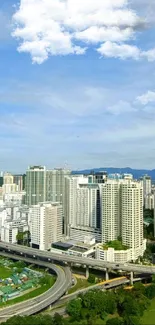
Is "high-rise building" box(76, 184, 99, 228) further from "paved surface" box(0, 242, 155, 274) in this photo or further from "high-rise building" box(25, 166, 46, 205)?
"paved surface" box(0, 242, 155, 274)

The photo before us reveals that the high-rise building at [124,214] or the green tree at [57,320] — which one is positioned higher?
the high-rise building at [124,214]

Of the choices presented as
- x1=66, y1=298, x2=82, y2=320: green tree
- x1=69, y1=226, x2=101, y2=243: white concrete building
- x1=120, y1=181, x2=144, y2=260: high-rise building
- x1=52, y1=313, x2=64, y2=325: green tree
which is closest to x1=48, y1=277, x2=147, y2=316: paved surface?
x1=66, y1=298, x2=82, y2=320: green tree

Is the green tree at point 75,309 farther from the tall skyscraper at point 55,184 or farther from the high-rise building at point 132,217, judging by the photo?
the tall skyscraper at point 55,184

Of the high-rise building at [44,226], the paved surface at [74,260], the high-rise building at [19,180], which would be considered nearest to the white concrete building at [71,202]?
the high-rise building at [44,226]

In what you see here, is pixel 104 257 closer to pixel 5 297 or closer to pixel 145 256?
pixel 145 256

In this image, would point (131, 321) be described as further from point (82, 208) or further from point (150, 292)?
point (82, 208)

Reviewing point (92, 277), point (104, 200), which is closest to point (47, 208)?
point (104, 200)

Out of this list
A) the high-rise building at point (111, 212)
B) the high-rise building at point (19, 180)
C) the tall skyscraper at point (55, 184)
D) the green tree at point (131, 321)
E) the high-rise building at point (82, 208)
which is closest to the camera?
the green tree at point (131, 321)
